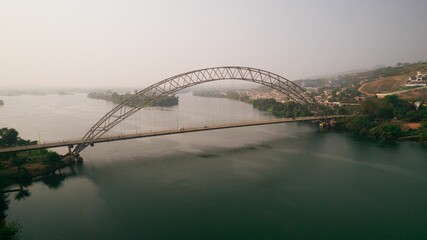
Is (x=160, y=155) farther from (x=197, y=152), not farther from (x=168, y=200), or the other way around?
(x=168, y=200)

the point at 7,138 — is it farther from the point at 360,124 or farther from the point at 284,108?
the point at 284,108

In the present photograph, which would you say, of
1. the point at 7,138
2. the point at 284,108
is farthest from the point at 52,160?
the point at 284,108

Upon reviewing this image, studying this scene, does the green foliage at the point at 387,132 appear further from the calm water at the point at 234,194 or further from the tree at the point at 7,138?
the tree at the point at 7,138

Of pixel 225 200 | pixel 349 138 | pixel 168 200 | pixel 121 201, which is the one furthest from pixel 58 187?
pixel 349 138

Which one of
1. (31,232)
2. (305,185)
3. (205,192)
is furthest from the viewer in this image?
(305,185)

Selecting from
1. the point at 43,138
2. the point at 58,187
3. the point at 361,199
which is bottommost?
the point at 361,199

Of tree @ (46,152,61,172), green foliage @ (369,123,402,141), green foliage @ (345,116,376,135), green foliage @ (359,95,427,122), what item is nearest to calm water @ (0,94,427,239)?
tree @ (46,152,61,172)

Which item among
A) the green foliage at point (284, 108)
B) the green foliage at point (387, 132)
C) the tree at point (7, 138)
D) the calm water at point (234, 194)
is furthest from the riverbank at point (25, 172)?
the green foliage at point (284, 108)
